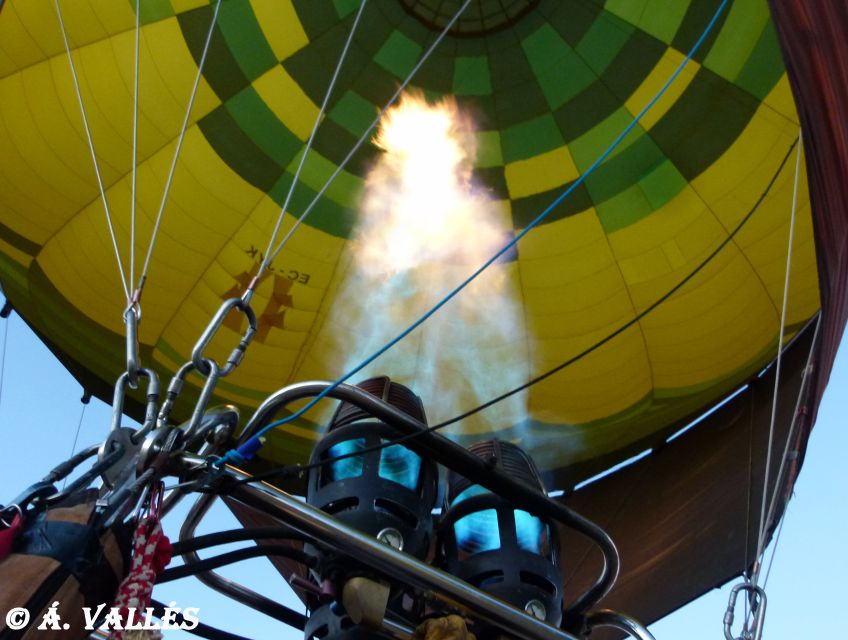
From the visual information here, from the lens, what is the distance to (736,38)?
13.7 feet

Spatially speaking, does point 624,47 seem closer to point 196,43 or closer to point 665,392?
point 665,392

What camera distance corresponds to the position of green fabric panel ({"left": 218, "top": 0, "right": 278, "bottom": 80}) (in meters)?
4.41

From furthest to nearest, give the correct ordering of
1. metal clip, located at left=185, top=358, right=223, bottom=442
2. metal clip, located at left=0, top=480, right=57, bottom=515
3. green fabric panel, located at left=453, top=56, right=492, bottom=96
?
1. green fabric panel, located at left=453, top=56, right=492, bottom=96
2. metal clip, located at left=185, top=358, right=223, bottom=442
3. metal clip, located at left=0, top=480, right=57, bottom=515

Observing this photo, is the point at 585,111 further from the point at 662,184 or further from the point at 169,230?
the point at 169,230

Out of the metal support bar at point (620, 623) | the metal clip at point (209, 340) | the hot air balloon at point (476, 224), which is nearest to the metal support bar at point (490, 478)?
the metal support bar at point (620, 623)

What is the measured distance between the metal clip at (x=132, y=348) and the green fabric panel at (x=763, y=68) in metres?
2.85

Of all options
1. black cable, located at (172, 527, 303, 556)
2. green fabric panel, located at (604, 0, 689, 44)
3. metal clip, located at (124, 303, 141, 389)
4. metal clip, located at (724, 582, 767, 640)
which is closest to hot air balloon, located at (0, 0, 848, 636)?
green fabric panel, located at (604, 0, 689, 44)

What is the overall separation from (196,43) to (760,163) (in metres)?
2.43

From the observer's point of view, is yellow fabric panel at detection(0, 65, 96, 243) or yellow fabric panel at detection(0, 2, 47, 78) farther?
yellow fabric panel at detection(0, 65, 96, 243)

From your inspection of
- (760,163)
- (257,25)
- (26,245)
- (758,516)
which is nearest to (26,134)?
(26,245)

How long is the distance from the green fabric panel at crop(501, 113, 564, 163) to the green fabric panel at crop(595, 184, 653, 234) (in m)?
0.35

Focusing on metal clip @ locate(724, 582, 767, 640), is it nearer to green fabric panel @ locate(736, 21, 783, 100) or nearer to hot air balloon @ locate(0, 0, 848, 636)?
hot air balloon @ locate(0, 0, 848, 636)

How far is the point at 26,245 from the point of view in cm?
439

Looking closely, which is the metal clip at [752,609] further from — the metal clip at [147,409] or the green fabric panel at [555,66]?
the green fabric panel at [555,66]
